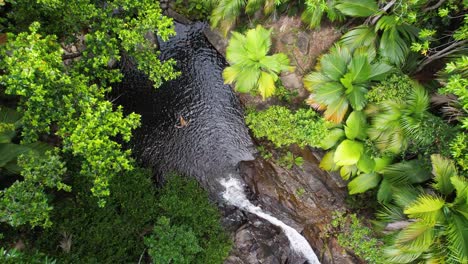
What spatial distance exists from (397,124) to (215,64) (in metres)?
4.49

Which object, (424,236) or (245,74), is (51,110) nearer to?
(245,74)

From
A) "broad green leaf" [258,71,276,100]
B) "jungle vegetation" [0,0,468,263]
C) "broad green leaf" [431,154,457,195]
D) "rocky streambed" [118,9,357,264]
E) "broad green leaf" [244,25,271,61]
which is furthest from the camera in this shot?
"rocky streambed" [118,9,357,264]

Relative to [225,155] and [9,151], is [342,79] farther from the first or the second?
[9,151]

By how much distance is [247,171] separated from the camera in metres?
7.30

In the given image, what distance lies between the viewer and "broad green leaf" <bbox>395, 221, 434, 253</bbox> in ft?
14.5

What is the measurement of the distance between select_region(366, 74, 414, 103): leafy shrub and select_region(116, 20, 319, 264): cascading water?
3.07 metres

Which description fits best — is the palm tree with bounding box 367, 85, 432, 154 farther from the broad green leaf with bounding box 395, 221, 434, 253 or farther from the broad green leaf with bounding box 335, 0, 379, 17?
the broad green leaf with bounding box 335, 0, 379, 17

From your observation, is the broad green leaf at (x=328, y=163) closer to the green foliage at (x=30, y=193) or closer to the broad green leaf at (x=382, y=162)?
the broad green leaf at (x=382, y=162)

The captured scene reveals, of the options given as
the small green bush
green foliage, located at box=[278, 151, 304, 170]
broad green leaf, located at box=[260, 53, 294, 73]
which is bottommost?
the small green bush

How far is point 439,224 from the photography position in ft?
14.7

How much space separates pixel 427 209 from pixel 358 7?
3386mm

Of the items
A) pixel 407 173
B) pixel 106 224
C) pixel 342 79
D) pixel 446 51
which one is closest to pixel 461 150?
pixel 407 173

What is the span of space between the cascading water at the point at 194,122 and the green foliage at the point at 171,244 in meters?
1.67

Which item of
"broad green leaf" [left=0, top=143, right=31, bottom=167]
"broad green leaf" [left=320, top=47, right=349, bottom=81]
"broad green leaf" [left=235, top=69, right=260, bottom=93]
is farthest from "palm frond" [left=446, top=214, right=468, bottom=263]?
"broad green leaf" [left=0, top=143, right=31, bottom=167]
